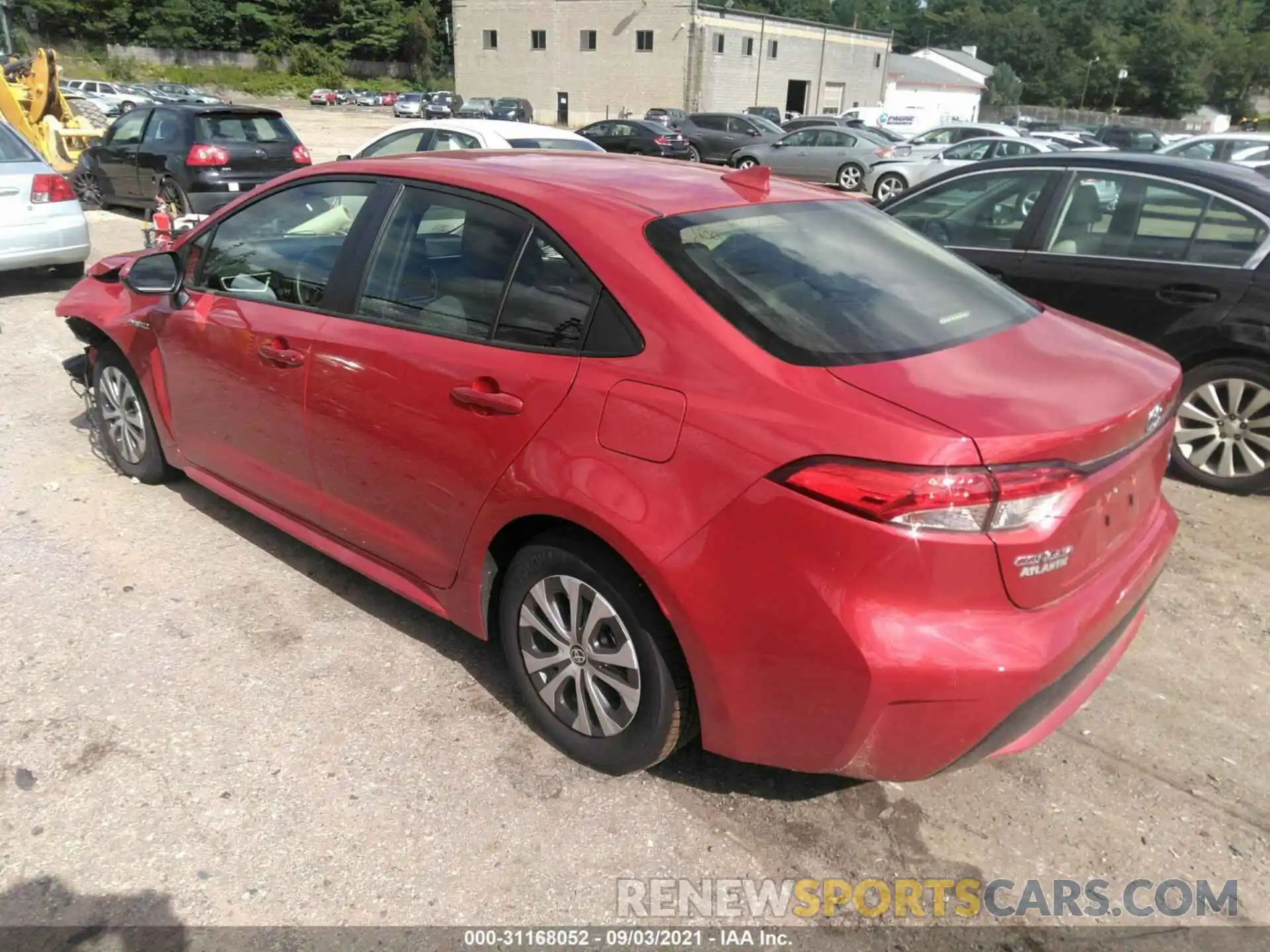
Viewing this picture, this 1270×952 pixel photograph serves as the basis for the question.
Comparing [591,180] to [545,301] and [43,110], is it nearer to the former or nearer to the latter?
[545,301]

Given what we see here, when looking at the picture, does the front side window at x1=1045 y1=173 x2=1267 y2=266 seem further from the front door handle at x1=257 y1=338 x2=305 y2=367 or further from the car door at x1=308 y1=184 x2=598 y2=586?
the front door handle at x1=257 y1=338 x2=305 y2=367

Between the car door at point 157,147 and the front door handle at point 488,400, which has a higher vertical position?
the front door handle at point 488,400

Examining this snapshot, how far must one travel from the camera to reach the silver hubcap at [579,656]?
2556 millimetres

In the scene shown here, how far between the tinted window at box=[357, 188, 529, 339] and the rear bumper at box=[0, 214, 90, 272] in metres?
7.00

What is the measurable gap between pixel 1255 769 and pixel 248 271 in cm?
399

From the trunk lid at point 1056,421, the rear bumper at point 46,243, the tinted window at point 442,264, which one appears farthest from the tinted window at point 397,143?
the trunk lid at point 1056,421

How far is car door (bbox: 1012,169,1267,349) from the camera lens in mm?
4762

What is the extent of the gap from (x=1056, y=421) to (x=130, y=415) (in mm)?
4197

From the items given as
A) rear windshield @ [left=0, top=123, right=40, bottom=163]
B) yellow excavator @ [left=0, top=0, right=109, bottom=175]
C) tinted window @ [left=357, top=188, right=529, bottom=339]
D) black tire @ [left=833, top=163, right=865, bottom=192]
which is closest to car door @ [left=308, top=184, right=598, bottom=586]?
tinted window @ [left=357, top=188, right=529, bottom=339]

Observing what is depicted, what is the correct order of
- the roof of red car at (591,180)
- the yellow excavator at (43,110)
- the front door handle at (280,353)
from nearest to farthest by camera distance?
the roof of red car at (591,180) < the front door handle at (280,353) < the yellow excavator at (43,110)

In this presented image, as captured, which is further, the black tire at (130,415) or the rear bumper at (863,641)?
the black tire at (130,415)

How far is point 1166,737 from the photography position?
3.00 metres

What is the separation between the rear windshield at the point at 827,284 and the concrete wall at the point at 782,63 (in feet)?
194

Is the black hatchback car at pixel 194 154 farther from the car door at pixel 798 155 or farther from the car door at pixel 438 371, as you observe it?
the car door at pixel 798 155
